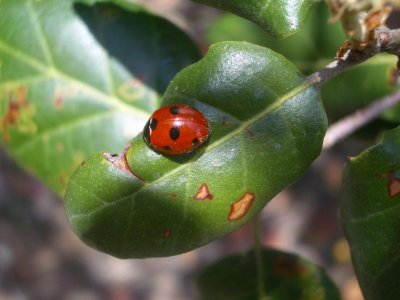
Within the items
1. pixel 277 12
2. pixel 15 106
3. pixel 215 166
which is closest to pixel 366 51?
pixel 277 12

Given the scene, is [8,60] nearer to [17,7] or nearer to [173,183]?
[17,7]

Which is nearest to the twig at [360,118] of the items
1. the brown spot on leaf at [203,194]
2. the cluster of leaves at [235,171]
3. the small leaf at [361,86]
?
the small leaf at [361,86]

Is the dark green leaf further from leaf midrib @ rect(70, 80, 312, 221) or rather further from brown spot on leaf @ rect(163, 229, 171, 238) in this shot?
brown spot on leaf @ rect(163, 229, 171, 238)

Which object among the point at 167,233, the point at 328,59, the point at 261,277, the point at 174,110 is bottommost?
the point at 261,277

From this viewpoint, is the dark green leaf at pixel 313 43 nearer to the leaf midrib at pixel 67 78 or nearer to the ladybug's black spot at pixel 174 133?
the leaf midrib at pixel 67 78

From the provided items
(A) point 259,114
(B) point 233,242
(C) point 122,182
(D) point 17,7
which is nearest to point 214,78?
(A) point 259,114

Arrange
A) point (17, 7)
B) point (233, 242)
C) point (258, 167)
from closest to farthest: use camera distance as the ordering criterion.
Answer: point (258, 167)
point (17, 7)
point (233, 242)

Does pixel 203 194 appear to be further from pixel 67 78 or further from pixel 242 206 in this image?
pixel 67 78
